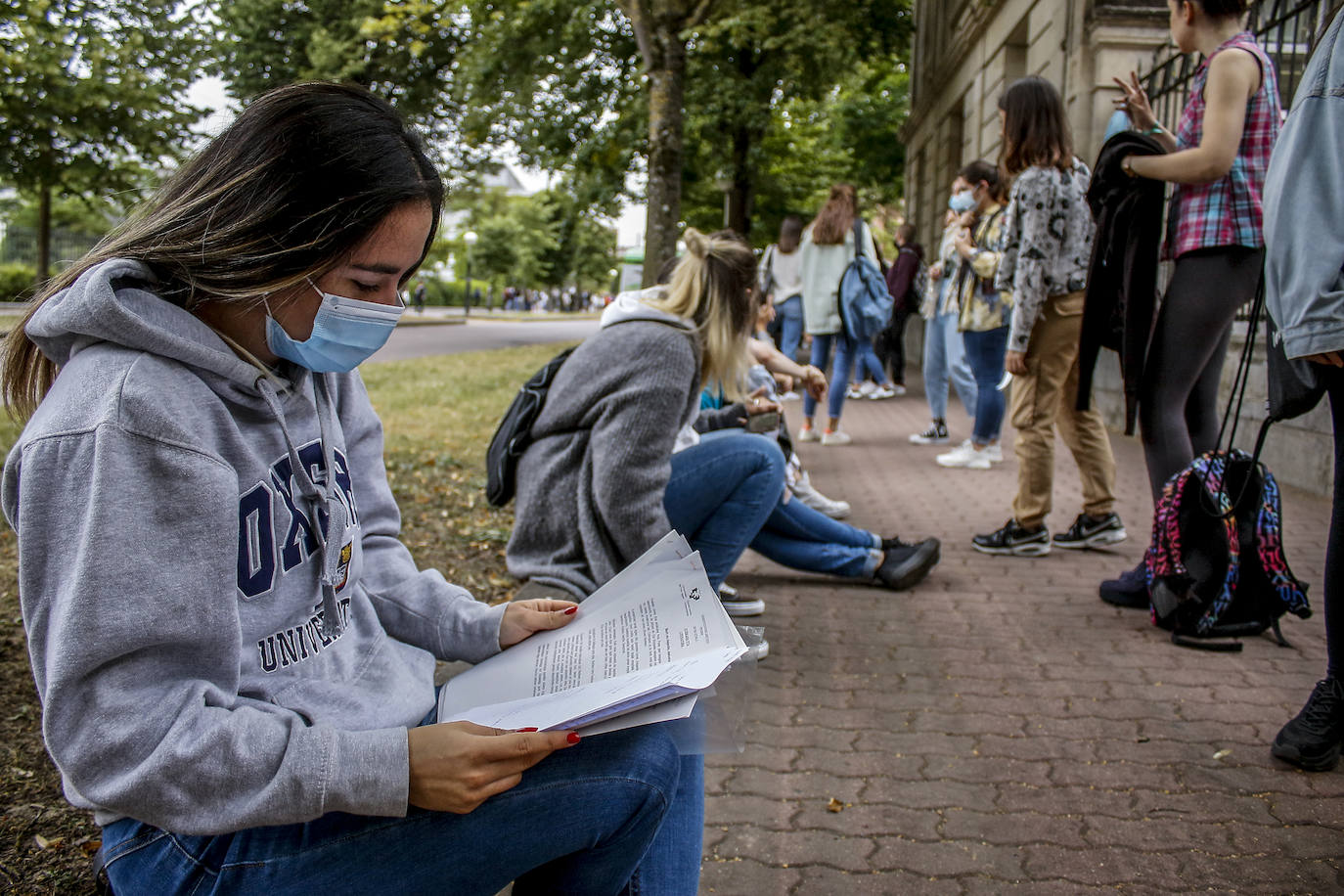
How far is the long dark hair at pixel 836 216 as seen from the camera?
8711mm

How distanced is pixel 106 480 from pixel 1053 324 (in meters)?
4.25

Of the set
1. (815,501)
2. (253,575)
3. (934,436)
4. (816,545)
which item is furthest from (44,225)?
(253,575)

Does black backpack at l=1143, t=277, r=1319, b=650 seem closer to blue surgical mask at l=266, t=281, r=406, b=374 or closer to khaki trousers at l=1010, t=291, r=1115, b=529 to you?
khaki trousers at l=1010, t=291, r=1115, b=529

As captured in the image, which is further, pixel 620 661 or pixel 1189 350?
pixel 1189 350

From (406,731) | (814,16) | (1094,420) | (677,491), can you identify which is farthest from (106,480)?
(814,16)

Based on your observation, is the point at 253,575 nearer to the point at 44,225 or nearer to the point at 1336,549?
the point at 1336,549

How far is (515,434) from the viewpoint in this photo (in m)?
3.40

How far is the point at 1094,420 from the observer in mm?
4809

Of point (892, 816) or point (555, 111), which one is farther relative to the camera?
point (555, 111)

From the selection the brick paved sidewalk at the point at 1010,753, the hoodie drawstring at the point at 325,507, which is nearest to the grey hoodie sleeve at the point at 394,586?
the hoodie drawstring at the point at 325,507

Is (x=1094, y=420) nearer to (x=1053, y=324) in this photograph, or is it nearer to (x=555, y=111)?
(x=1053, y=324)

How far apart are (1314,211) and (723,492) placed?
1.95 meters

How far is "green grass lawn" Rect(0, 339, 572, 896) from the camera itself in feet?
7.04

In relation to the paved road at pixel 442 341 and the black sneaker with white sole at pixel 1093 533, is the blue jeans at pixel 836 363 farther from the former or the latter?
the paved road at pixel 442 341
